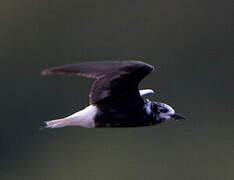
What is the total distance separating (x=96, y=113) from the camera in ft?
18.4

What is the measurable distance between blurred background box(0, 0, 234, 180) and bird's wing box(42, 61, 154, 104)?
8.23m

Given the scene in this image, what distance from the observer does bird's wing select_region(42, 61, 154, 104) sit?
5.23 meters

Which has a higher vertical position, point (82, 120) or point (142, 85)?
point (82, 120)

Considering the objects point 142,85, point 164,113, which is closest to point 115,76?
point 164,113

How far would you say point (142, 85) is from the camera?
1459cm

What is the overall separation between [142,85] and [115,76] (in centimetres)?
907

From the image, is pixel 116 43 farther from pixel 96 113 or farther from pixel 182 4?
Answer: pixel 96 113

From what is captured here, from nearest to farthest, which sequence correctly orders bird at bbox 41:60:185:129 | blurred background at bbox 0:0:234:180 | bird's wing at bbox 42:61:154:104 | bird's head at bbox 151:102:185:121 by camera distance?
bird's wing at bbox 42:61:154:104
bird at bbox 41:60:185:129
bird's head at bbox 151:102:185:121
blurred background at bbox 0:0:234:180

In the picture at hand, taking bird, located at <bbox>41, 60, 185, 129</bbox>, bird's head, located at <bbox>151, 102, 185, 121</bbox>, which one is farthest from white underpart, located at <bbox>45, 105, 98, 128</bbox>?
bird's head, located at <bbox>151, 102, 185, 121</bbox>

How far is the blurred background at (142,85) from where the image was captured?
1459cm

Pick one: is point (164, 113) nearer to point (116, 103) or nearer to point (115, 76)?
point (116, 103)

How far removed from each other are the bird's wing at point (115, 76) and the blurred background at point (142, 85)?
8.23 meters

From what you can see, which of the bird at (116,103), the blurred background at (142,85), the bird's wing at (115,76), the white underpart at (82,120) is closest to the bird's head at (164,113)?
the bird at (116,103)

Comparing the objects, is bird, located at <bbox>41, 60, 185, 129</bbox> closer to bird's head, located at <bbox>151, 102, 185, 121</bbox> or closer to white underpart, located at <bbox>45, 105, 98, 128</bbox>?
white underpart, located at <bbox>45, 105, 98, 128</bbox>
